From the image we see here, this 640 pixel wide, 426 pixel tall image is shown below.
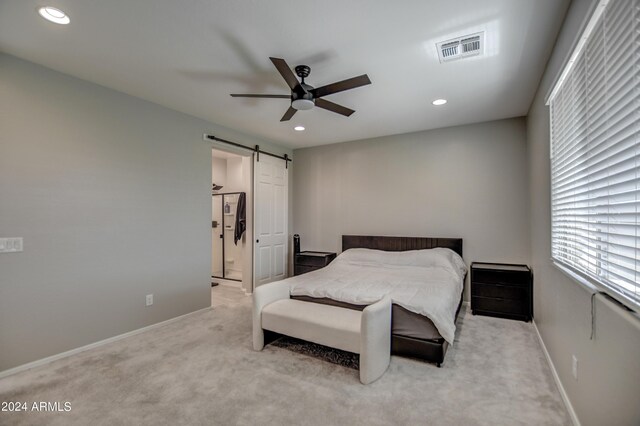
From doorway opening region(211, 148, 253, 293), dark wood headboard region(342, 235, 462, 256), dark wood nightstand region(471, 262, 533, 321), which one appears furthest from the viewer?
doorway opening region(211, 148, 253, 293)

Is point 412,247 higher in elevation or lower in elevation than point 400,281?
higher

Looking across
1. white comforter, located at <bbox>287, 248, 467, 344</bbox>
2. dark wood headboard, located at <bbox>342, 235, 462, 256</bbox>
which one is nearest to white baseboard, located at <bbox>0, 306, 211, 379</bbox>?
white comforter, located at <bbox>287, 248, 467, 344</bbox>

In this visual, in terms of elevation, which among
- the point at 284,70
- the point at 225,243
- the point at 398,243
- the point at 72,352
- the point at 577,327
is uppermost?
the point at 284,70

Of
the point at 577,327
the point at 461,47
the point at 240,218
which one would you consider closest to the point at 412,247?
the point at 577,327

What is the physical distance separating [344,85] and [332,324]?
6.38ft

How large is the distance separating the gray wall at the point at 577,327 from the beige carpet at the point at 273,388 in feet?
1.01

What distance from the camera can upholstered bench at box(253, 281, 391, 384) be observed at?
221cm

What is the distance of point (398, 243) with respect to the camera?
Answer: 4609 millimetres

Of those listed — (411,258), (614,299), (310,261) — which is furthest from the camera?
(310,261)

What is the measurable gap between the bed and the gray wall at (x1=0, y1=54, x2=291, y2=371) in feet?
5.60

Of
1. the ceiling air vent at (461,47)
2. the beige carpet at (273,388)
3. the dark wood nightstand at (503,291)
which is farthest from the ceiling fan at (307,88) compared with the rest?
the dark wood nightstand at (503,291)

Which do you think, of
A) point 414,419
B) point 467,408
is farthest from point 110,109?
point 467,408

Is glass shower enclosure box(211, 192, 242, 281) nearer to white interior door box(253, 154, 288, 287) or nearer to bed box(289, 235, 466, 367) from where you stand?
white interior door box(253, 154, 288, 287)

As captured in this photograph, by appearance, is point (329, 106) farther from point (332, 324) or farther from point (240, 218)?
point (240, 218)
